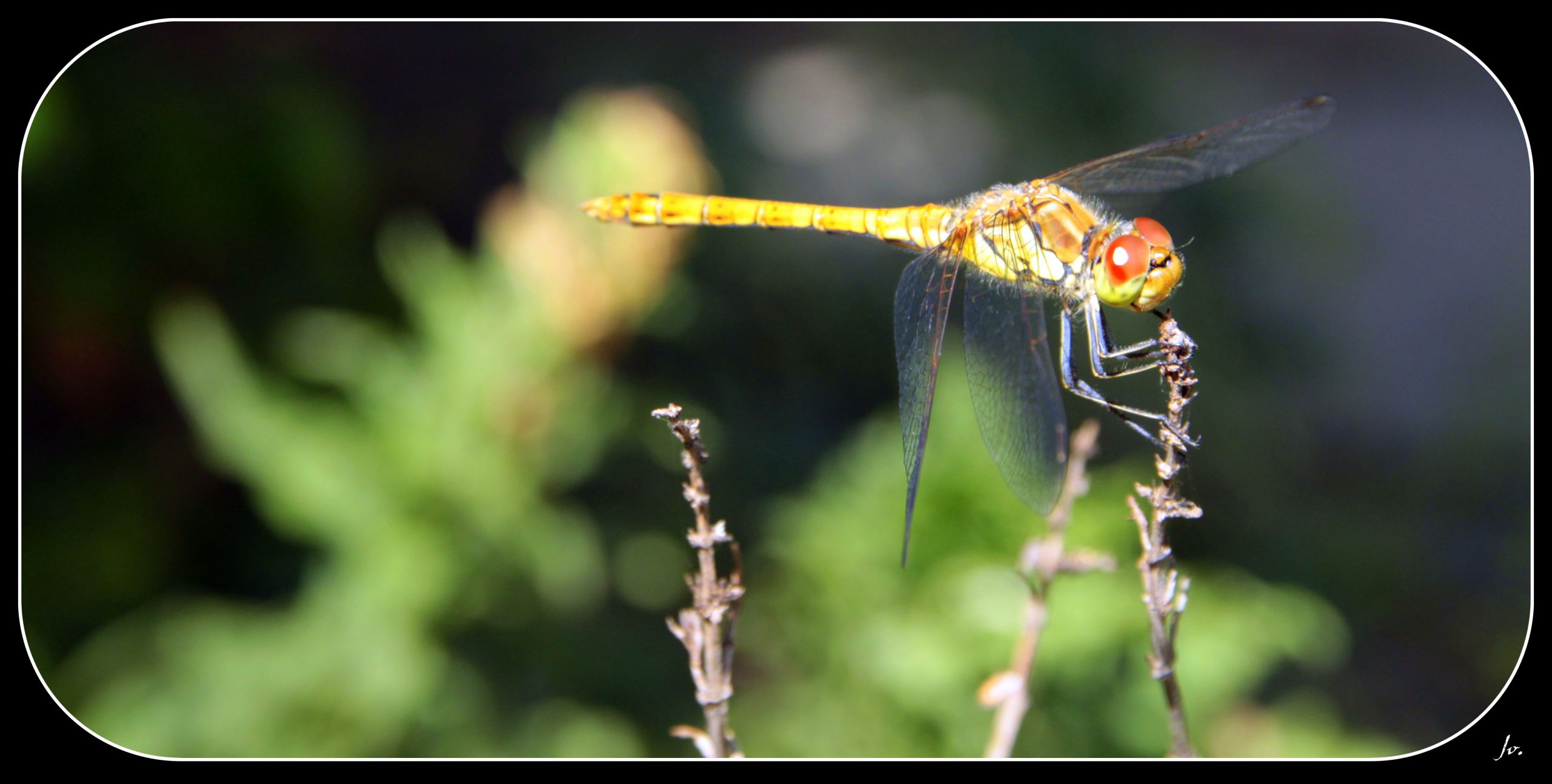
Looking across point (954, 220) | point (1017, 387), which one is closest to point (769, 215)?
point (954, 220)

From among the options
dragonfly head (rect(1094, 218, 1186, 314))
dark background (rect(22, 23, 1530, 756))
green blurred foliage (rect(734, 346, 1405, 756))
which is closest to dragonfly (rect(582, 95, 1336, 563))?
dragonfly head (rect(1094, 218, 1186, 314))

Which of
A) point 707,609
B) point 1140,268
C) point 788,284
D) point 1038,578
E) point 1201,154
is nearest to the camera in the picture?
point 707,609

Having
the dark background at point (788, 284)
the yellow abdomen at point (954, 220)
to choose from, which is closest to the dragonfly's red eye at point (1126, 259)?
the yellow abdomen at point (954, 220)

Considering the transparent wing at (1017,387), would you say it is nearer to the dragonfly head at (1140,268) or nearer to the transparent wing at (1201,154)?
the dragonfly head at (1140,268)

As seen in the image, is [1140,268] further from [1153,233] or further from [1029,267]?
[1029,267]

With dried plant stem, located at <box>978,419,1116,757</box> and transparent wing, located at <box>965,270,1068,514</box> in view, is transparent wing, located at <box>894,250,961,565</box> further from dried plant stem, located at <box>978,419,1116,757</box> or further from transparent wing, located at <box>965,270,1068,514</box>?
dried plant stem, located at <box>978,419,1116,757</box>

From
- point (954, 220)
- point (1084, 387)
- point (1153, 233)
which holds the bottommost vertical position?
point (1084, 387)

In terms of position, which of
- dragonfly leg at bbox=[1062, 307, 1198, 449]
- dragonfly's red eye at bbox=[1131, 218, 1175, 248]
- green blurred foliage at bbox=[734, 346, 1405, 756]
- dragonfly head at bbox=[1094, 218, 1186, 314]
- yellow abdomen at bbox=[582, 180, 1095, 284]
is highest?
yellow abdomen at bbox=[582, 180, 1095, 284]
